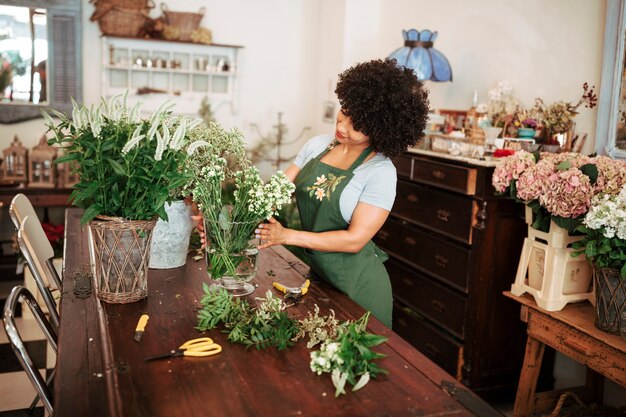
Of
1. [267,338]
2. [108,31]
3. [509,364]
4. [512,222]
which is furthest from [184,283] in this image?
[108,31]

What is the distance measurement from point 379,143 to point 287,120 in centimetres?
401

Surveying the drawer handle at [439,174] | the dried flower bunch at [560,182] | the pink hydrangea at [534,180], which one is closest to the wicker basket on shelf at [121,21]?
the drawer handle at [439,174]

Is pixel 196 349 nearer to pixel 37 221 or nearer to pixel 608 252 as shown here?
pixel 37 221

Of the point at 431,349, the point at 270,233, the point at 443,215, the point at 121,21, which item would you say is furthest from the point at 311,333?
the point at 121,21

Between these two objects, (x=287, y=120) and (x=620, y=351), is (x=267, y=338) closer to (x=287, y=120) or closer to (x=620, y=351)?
(x=620, y=351)

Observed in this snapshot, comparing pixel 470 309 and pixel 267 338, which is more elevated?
pixel 267 338

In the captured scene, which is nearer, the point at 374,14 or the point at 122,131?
the point at 122,131

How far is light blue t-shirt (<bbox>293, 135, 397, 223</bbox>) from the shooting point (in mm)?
2332

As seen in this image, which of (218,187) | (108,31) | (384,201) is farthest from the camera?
(108,31)

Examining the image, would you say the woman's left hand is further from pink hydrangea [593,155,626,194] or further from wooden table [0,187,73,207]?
wooden table [0,187,73,207]

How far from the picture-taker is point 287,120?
635 centimetres

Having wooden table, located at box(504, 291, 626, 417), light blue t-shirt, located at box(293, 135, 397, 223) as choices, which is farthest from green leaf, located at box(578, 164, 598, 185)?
light blue t-shirt, located at box(293, 135, 397, 223)

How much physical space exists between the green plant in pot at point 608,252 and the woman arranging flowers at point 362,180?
74cm

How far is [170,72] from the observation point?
5.83 metres
